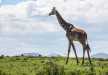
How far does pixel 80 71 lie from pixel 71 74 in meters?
0.97

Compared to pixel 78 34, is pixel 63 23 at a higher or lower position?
higher

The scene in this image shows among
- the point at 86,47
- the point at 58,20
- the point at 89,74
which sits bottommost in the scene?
the point at 89,74

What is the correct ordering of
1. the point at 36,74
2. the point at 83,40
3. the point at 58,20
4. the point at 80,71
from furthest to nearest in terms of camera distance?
the point at 58,20
the point at 83,40
the point at 80,71
the point at 36,74

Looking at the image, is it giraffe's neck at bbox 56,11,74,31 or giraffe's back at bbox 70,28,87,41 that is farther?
giraffe's neck at bbox 56,11,74,31

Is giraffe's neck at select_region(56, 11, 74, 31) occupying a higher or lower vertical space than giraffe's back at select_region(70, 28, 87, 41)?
higher

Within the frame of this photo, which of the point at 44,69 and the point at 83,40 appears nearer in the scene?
the point at 44,69

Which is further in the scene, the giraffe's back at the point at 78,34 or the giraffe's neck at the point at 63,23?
the giraffe's neck at the point at 63,23

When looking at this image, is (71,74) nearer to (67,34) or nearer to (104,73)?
(104,73)

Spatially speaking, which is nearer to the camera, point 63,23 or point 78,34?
point 78,34

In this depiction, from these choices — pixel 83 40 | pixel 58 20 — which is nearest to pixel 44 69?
pixel 83 40

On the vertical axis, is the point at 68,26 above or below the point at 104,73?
above

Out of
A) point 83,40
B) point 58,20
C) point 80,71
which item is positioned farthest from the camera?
point 58,20

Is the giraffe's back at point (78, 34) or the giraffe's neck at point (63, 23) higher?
the giraffe's neck at point (63, 23)

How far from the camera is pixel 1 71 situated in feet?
67.5
